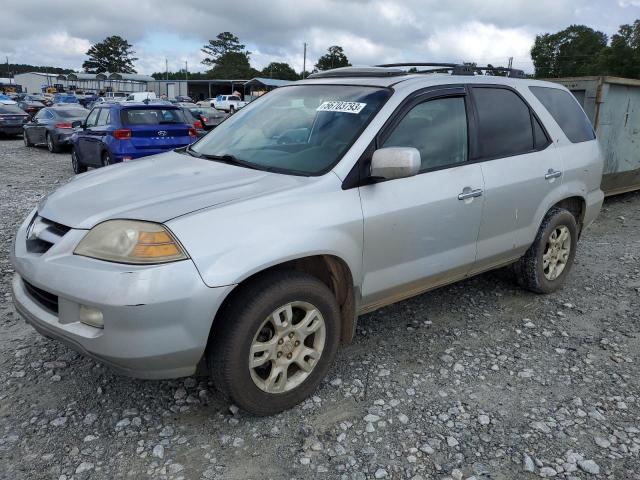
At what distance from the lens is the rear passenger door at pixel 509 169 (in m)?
3.77

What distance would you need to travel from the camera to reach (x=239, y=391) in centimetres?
270

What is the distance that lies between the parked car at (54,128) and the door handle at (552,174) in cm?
1418

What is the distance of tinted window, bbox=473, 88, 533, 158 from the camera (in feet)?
12.5

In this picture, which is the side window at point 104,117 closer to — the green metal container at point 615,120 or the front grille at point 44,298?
the green metal container at point 615,120

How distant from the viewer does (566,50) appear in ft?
238

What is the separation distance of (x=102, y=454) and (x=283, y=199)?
1493 millimetres

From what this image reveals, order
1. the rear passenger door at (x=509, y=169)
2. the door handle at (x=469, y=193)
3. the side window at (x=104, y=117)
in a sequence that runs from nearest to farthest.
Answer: the door handle at (x=469, y=193)
the rear passenger door at (x=509, y=169)
the side window at (x=104, y=117)

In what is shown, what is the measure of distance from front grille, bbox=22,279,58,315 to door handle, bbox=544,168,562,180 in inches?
134

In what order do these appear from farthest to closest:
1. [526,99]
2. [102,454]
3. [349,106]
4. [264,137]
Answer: [526,99], [264,137], [349,106], [102,454]

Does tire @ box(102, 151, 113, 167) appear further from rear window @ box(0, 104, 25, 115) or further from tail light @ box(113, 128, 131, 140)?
rear window @ box(0, 104, 25, 115)

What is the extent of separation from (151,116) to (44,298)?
322 inches

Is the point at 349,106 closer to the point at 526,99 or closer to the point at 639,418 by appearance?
the point at 526,99

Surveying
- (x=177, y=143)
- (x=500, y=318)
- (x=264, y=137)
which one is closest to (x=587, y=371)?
(x=500, y=318)

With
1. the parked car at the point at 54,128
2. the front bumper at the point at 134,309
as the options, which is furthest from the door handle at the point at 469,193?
the parked car at the point at 54,128
